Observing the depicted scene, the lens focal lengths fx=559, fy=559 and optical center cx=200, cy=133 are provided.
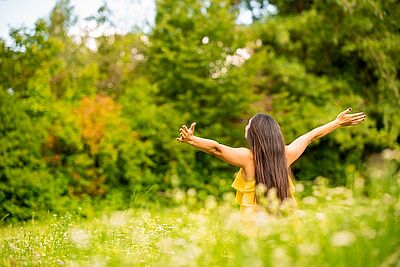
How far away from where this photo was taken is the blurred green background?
1091 centimetres

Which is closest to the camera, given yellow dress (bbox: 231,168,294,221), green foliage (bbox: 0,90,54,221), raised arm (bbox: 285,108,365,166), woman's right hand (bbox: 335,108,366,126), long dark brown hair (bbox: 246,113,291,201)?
long dark brown hair (bbox: 246,113,291,201)

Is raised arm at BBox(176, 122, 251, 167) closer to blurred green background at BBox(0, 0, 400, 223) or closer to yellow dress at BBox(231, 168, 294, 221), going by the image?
yellow dress at BBox(231, 168, 294, 221)

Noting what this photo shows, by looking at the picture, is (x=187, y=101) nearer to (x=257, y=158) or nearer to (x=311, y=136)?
(x=311, y=136)

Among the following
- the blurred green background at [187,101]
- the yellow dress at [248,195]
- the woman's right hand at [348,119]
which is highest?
the blurred green background at [187,101]

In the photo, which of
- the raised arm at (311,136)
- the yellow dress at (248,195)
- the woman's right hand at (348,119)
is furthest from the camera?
the woman's right hand at (348,119)

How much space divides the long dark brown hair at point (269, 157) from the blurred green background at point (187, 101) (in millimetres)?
5871

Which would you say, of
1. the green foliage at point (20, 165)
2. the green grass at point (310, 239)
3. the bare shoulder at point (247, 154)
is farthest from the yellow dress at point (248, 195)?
the green foliage at point (20, 165)

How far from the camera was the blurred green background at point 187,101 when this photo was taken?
10906 mm

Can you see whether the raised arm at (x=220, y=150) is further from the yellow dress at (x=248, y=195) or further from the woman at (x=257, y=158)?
the yellow dress at (x=248, y=195)

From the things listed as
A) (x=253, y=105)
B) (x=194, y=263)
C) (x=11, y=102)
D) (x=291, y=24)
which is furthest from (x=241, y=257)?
(x=291, y=24)

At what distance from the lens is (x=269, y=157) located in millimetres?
4699

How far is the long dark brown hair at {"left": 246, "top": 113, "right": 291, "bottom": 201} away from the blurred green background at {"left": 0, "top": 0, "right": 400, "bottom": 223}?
19.3 feet

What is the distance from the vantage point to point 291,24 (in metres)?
14.5

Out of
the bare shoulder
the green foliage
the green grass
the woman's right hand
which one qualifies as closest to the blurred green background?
the green foliage
